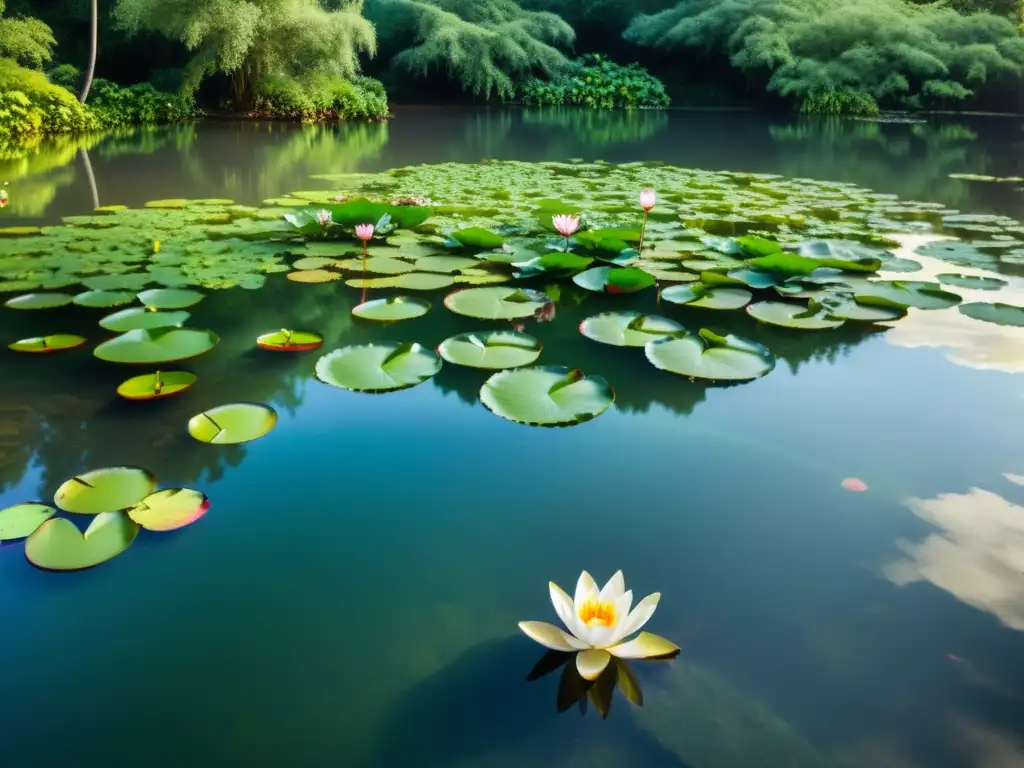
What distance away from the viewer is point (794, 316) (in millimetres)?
2057

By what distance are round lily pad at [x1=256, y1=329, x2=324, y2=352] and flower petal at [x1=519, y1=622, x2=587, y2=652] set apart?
1113 millimetres

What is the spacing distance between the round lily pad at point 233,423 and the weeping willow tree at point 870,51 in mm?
12282

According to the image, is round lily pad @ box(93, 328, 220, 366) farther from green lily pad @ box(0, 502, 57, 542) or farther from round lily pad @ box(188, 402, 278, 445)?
green lily pad @ box(0, 502, 57, 542)

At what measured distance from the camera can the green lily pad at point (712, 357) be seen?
1668mm

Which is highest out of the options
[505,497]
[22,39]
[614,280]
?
[22,39]

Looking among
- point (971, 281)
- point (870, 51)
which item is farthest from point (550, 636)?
point (870, 51)

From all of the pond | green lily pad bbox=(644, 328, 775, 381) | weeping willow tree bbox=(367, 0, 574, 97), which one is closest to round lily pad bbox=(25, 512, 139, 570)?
the pond

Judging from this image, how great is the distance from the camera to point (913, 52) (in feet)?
37.1

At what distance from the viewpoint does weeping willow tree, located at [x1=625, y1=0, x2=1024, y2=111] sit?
11641mm

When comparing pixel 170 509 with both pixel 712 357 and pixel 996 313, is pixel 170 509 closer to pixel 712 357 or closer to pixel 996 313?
pixel 712 357

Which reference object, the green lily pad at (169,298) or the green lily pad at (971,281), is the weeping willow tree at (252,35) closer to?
the green lily pad at (169,298)

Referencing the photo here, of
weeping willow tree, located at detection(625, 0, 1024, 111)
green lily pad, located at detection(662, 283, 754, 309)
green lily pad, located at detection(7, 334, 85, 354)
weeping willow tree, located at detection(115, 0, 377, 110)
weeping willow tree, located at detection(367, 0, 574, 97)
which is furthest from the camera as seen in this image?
weeping willow tree, located at detection(367, 0, 574, 97)

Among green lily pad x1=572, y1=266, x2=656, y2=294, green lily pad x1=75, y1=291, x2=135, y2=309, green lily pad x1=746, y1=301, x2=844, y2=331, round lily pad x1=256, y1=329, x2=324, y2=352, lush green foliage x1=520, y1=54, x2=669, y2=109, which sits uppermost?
lush green foliage x1=520, y1=54, x2=669, y2=109

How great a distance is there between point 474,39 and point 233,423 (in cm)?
1229
